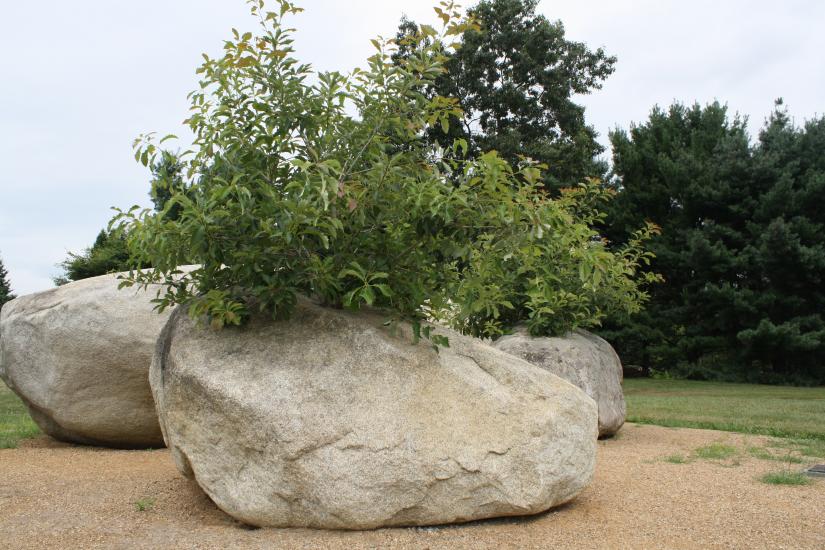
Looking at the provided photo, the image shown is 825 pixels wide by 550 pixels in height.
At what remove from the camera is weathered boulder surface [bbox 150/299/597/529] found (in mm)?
3686

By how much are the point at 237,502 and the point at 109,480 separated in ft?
5.82

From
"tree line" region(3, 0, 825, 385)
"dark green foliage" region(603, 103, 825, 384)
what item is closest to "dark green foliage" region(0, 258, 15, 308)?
"tree line" region(3, 0, 825, 385)

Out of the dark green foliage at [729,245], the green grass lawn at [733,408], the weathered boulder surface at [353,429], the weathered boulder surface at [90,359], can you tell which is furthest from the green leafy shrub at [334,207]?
the dark green foliage at [729,245]

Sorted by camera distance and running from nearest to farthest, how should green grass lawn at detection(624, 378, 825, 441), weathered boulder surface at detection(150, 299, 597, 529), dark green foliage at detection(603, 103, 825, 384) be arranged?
weathered boulder surface at detection(150, 299, 597, 529), green grass lawn at detection(624, 378, 825, 441), dark green foliage at detection(603, 103, 825, 384)

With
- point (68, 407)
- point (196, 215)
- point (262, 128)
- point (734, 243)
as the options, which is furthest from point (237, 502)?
point (734, 243)

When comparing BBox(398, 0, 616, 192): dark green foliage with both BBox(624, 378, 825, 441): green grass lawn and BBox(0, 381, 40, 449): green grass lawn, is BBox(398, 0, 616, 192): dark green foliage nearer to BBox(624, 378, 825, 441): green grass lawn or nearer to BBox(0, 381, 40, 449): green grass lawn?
BBox(624, 378, 825, 441): green grass lawn

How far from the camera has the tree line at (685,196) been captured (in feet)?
59.1

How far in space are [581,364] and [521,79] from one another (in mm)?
16880

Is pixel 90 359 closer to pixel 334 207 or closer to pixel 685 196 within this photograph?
pixel 334 207

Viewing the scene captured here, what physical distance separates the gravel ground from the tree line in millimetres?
12375

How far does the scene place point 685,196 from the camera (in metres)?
19.4

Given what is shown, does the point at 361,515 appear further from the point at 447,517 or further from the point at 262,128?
the point at 262,128

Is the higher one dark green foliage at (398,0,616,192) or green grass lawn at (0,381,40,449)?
dark green foliage at (398,0,616,192)

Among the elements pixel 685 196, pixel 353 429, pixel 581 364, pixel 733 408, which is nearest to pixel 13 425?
pixel 353 429
